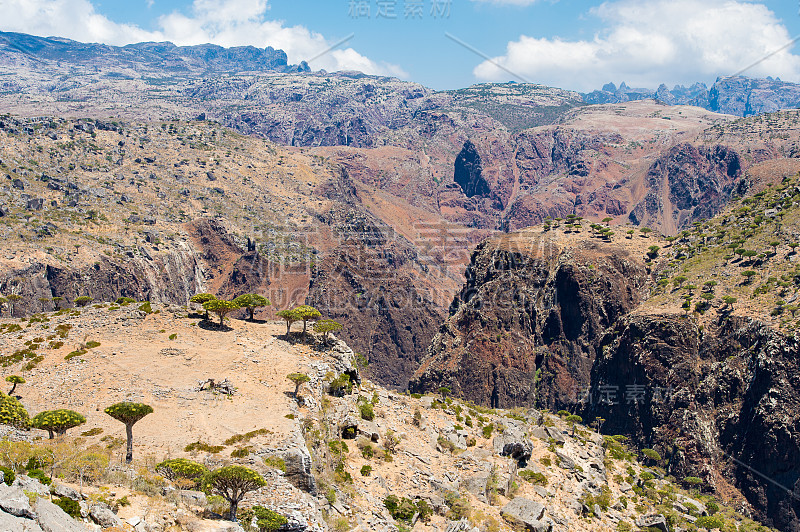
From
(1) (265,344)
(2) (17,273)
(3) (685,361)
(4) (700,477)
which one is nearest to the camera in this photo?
(1) (265,344)

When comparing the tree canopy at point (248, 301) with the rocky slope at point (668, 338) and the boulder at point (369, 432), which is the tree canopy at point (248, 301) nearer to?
the boulder at point (369, 432)

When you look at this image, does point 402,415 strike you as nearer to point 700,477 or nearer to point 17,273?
point 700,477

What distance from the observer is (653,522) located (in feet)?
180

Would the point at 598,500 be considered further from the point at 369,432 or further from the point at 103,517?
the point at 103,517

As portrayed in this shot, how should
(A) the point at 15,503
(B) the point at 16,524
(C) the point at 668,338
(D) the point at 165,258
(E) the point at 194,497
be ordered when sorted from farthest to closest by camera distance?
(D) the point at 165,258, (C) the point at 668,338, (E) the point at 194,497, (A) the point at 15,503, (B) the point at 16,524

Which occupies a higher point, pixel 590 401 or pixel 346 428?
pixel 346 428

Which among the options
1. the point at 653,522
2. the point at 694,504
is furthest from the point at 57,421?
the point at 694,504

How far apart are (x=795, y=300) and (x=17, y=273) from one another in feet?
473

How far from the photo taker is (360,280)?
18412cm

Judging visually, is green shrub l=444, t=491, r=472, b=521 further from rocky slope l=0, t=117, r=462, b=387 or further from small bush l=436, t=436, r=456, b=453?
rocky slope l=0, t=117, r=462, b=387

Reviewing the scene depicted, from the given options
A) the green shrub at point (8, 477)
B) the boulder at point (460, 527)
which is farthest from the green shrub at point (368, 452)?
the green shrub at point (8, 477)

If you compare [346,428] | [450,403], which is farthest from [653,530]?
[346,428]

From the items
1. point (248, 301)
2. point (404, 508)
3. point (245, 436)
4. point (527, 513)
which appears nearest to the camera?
point (245, 436)

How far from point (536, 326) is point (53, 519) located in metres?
116
